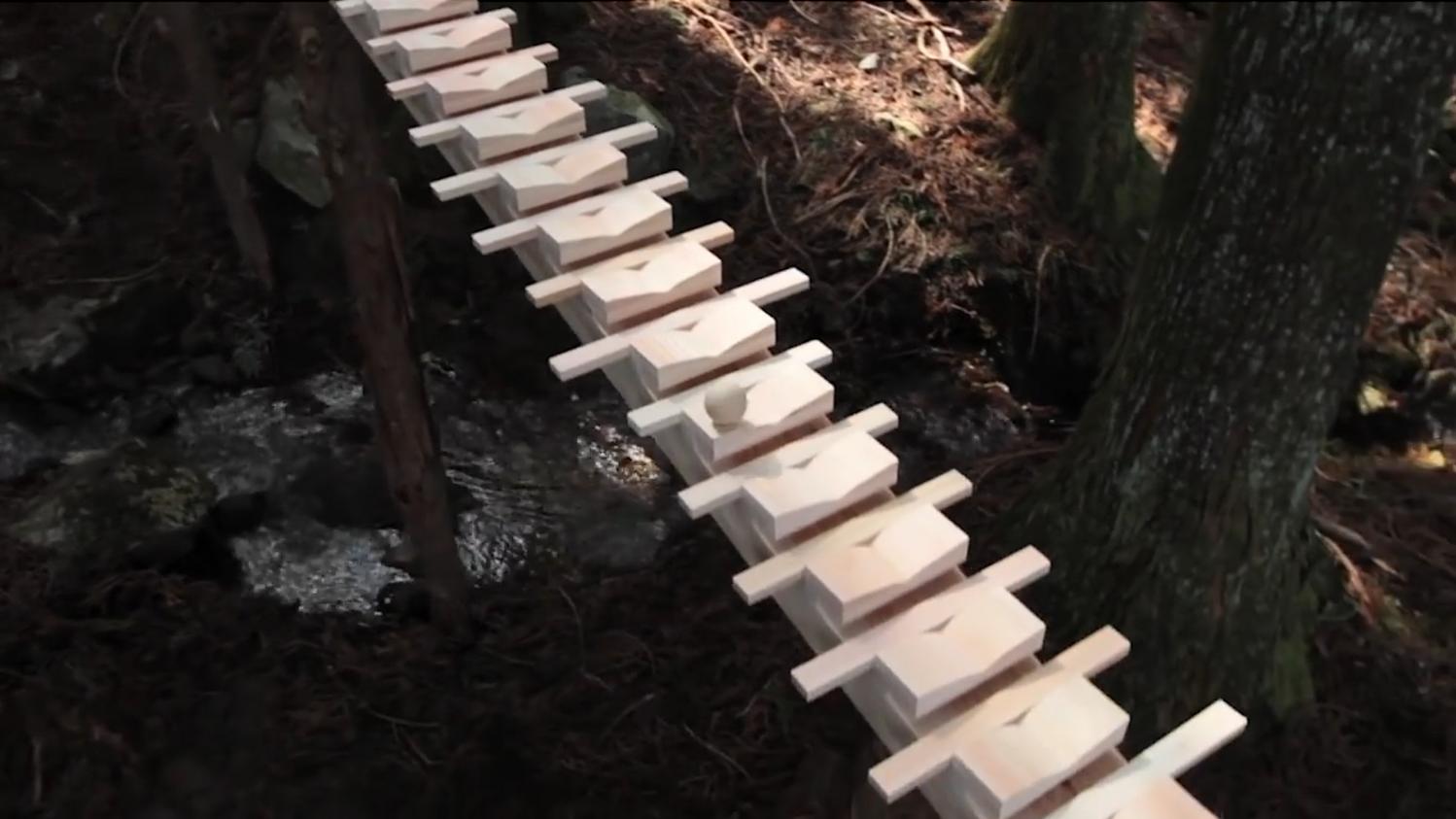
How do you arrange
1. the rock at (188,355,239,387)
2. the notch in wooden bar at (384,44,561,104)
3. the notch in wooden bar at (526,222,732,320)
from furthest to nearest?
the rock at (188,355,239,387) < the notch in wooden bar at (384,44,561,104) < the notch in wooden bar at (526,222,732,320)

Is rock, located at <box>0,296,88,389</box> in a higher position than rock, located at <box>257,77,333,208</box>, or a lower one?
lower

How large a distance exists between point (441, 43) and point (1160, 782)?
2.11m

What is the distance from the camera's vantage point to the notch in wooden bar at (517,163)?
248 cm

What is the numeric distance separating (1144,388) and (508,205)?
129cm

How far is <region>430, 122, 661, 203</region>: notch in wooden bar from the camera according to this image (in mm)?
2480

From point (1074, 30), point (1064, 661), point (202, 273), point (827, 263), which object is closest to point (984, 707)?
point (1064, 661)

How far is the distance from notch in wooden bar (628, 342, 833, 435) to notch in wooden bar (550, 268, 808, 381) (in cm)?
12

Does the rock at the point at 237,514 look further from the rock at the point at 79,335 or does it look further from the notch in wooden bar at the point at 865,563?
the notch in wooden bar at the point at 865,563

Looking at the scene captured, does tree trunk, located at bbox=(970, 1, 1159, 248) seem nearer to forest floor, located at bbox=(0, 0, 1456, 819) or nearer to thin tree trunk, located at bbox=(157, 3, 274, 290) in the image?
forest floor, located at bbox=(0, 0, 1456, 819)

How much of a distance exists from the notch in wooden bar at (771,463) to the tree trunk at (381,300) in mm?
757

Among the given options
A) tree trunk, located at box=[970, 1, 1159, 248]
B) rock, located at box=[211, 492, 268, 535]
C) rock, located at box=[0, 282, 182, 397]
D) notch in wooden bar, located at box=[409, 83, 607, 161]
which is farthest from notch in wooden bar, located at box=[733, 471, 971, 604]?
rock, located at box=[0, 282, 182, 397]

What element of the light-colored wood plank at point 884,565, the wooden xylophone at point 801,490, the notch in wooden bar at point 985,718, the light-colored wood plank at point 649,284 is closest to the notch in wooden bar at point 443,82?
the wooden xylophone at point 801,490

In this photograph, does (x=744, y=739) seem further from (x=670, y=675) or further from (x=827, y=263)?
(x=827, y=263)

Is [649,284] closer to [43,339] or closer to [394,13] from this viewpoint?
[394,13]
